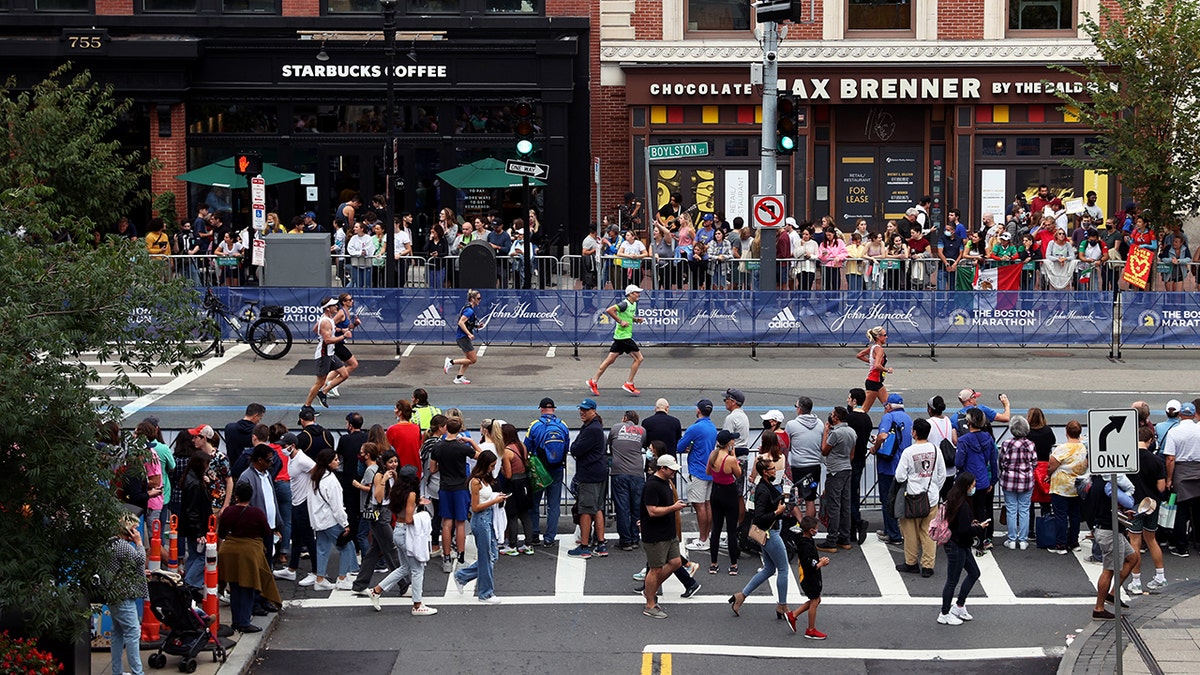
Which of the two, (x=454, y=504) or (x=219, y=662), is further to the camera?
(x=454, y=504)

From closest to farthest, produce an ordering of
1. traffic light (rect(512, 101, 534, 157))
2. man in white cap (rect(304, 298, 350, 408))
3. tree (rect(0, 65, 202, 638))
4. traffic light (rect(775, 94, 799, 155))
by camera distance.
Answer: tree (rect(0, 65, 202, 638)) → man in white cap (rect(304, 298, 350, 408)) → traffic light (rect(775, 94, 799, 155)) → traffic light (rect(512, 101, 534, 157))

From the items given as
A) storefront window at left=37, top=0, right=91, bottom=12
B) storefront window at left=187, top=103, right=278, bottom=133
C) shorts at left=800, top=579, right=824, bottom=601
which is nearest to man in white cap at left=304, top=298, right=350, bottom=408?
shorts at left=800, top=579, right=824, bottom=601

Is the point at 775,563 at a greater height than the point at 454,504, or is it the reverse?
the point at 454,504

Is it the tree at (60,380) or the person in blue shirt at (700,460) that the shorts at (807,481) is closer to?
the person in blue shirt at (700,460)

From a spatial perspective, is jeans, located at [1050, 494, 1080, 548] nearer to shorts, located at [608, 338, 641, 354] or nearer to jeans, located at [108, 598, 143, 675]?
shorts, located at [608, 338, 641, 354]

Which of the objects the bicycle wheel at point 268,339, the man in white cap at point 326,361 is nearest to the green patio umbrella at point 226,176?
the bicycle wheel at point 268,339

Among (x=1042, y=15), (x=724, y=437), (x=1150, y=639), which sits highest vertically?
(x=1042, y=15)

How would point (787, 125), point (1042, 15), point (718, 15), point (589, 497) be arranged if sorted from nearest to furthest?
point (589, 497) → point (787, 125) → point (1042, 15) → point (718, 15)

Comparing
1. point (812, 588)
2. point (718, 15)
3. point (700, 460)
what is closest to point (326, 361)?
point (700, 460)

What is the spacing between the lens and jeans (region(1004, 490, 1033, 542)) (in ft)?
52.5

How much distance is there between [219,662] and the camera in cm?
1268

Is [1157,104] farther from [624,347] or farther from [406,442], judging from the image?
[406,442]

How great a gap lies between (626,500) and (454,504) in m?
1.91

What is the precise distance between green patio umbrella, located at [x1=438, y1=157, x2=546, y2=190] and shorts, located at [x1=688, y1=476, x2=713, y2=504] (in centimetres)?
1933
